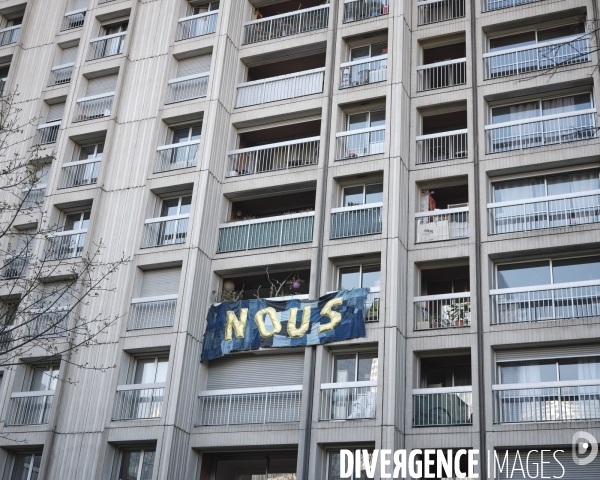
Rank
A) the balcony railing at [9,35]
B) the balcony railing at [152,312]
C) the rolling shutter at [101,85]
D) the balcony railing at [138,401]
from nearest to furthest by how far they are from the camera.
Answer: the balcony railing at [138,401]
the balcony railing at [152,312]
the rolling shutter at [101,85]
the balcony railing at [9,35]

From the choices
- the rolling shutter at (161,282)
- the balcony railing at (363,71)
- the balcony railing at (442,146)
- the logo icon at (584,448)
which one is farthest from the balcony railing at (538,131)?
the rolling shutter at (161,282)

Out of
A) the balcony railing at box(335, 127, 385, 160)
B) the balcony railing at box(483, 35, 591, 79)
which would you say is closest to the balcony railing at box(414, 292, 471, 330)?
the balcony railing at box(335, 127, 385, 160)

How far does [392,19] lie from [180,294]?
1215cm

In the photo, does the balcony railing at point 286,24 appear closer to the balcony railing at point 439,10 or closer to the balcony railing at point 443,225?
the balcony railing at point 439,10

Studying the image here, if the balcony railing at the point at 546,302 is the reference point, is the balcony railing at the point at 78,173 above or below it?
above

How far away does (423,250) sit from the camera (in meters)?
26.7

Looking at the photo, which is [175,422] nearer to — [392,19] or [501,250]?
[501,250]

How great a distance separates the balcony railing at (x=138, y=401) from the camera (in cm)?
2667

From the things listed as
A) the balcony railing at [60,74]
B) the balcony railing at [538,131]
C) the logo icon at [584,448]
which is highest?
the balcony railing at [60,74]

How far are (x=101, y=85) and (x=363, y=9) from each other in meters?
11.0

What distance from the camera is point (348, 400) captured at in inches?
988

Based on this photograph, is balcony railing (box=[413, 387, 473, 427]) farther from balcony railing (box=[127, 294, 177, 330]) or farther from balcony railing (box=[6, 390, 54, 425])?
balcony railing (box=[6, 390, 54, 425])

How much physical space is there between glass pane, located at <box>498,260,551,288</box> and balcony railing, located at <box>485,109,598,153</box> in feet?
12.5

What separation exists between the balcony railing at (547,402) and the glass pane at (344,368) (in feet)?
14.3
